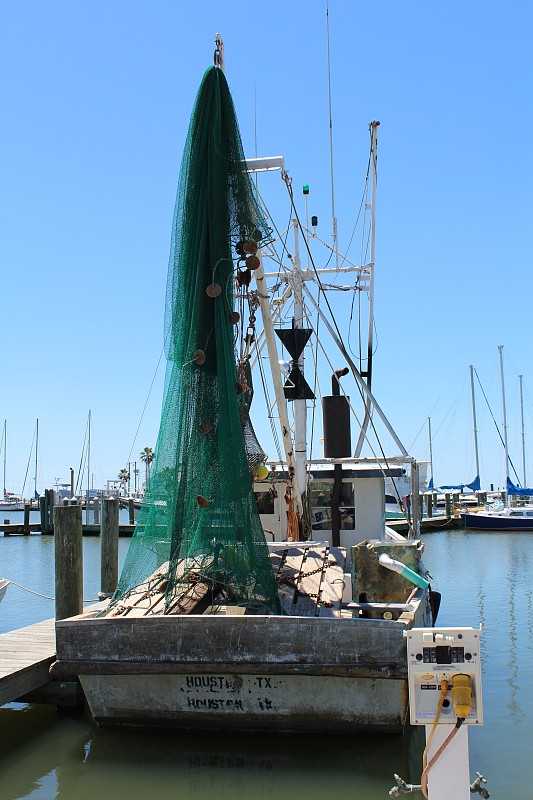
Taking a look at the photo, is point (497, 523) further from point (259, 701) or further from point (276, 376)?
point (259, 701)

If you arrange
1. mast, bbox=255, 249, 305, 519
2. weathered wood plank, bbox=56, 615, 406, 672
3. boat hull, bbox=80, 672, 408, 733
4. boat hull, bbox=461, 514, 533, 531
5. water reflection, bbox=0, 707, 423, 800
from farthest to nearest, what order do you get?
1. boat hull, bbox=461, 514, 533, 531
2. mast, bbox=255, 249, 305, 519
3. boat hull, bbox=80, 672, 408, 733
4. water reflection, bbox=0, 707, 423, 800
5. weathered wood plank, bbox=56, 615, 406, 672

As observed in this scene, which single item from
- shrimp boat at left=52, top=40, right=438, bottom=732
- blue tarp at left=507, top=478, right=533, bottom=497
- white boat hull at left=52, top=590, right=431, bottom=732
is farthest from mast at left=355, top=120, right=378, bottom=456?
blue tarp at left=507, top=478, right=533, bottom=497

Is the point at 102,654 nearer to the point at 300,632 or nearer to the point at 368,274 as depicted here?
the point at 300,632

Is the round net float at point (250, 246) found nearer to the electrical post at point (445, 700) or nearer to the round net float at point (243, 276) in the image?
the round net float at point (243, 276)

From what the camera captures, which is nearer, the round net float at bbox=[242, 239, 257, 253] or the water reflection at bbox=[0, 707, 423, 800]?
the water reflection at bbox=[0, 707, 423, 800]

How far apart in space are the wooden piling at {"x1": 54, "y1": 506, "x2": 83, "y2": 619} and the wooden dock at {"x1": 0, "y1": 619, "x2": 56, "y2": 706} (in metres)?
0.44

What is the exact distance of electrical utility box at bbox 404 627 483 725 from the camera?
4.35m

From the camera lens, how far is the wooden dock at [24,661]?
317 inches

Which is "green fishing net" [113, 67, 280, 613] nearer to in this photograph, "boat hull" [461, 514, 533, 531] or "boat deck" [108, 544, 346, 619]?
"boat deck" [108, 544, 346, 619]

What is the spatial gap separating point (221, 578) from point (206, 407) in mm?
1715

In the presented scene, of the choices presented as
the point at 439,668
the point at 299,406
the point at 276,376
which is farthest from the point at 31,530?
the point at 439,668

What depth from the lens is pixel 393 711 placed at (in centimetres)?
725

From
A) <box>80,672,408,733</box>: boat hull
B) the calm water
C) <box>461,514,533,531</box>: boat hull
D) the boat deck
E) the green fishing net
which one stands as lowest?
<box>461,514,533,531</box>: boat hull

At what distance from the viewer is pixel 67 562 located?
1001 cm
